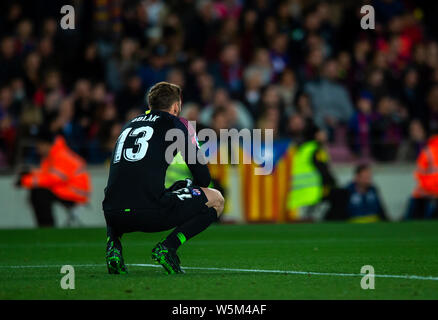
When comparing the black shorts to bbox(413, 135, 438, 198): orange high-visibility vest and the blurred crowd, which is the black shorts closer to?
the blurred crowd

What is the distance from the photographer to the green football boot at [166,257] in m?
7.84

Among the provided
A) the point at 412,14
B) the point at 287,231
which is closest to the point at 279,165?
the point at 287,231

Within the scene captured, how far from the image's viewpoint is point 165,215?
7934 mm

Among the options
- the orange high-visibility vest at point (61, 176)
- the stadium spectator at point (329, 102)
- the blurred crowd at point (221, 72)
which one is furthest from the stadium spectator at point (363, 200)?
the orange high-visibility vest at point (61, 176)

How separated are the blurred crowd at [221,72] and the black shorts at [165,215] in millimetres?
8658

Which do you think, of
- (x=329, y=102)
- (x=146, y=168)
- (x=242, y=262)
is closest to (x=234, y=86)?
(x=329, y=102)

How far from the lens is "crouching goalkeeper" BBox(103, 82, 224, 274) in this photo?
7.88m

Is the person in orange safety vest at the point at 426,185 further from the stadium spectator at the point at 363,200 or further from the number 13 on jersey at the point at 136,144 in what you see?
the number 13 on jersey at the point at 136,144

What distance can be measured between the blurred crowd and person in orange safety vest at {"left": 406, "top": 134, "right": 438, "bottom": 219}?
3.20 ft

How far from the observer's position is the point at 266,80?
18.8m

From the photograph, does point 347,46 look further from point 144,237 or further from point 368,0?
point 144,237

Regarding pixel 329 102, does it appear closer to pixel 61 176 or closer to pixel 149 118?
pixel 61 176

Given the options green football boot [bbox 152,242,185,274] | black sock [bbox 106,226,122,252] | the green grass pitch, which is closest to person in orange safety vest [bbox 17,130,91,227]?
the green grass pitch

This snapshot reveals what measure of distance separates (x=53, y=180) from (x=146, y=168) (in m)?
8.95
